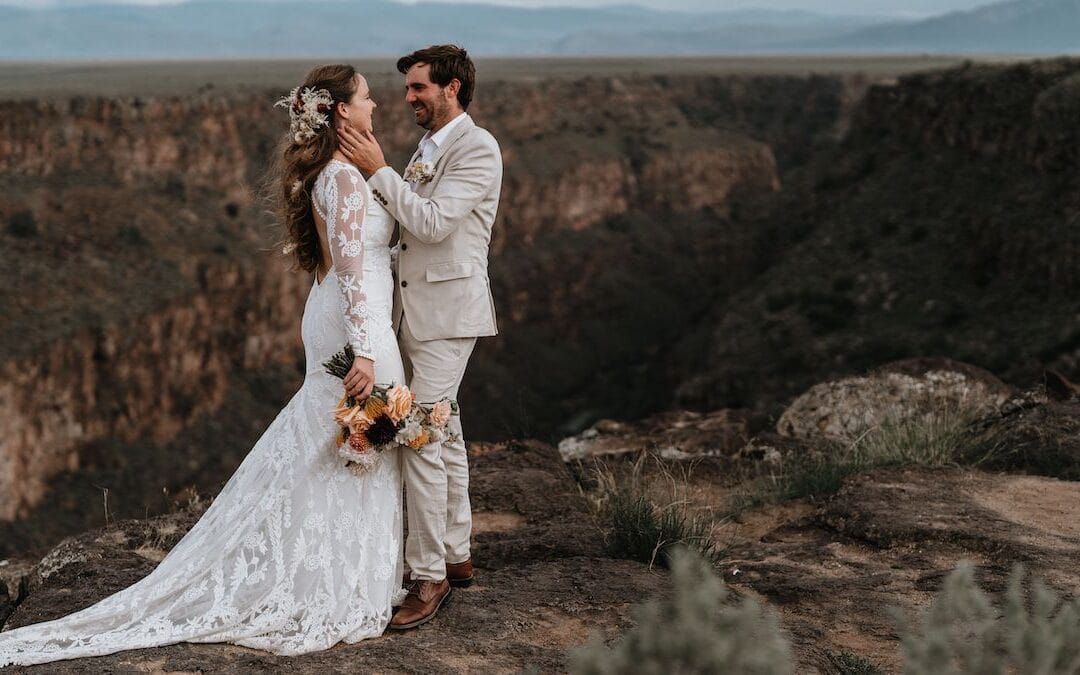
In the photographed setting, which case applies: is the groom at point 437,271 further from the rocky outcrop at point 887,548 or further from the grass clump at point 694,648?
the grass clump at point 694,648

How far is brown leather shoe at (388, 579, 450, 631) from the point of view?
14.8ft

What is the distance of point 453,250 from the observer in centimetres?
464

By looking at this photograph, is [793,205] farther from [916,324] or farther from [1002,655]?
[1002,655]

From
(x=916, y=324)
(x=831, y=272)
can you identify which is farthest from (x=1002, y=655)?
(x=831, y=272)

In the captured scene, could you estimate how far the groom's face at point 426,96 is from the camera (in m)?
4.60

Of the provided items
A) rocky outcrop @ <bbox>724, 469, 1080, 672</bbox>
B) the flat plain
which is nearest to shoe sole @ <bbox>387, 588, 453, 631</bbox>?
rocky outcrop @ <bbox>724, 469, 1080, 672</bbox>

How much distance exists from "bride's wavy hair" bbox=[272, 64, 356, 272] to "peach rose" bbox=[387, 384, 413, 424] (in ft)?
2.52

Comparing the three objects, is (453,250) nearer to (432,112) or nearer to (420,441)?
(432,112)

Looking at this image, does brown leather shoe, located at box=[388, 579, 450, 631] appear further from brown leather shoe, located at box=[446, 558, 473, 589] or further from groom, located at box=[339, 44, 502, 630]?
brown leather shoe, located at box=[446, 558, 473, 589]

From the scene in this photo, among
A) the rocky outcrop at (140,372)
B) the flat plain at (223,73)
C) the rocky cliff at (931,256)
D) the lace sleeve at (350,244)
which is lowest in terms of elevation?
the rocky outcrop at (140,372)

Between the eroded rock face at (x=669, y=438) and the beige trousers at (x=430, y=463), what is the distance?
182 inches

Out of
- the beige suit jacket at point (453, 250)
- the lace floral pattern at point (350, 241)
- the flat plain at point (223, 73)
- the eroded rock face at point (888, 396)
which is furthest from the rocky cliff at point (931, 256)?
the flat plain at point (223, 73)

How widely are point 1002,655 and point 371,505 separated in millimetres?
2480

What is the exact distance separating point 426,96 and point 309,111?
1.64ft
